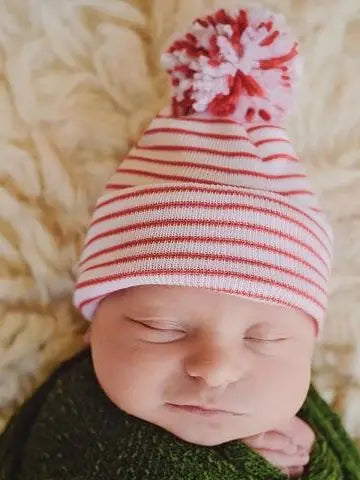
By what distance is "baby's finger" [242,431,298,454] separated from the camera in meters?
1.02

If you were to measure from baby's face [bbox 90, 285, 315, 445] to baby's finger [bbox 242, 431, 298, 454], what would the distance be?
0.10 feet

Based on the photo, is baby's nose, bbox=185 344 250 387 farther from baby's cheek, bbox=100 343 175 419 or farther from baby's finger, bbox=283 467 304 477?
baby's finger, bbox=283 467 304 477

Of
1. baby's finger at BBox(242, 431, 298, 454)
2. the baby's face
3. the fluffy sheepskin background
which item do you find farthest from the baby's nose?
the fluffy sheepskin background

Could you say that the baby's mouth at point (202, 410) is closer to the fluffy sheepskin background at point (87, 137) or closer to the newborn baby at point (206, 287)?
the newborn baby at point (206, 287)

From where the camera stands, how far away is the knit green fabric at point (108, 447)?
38.7 inches

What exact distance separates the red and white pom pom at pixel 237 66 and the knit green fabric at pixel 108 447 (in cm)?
32

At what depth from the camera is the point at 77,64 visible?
1.21m

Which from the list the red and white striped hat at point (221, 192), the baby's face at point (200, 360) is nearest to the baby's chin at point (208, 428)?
the baby's face at point (200, 360)

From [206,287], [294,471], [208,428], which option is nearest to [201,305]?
[206,287]

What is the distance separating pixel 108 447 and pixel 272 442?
0.17 m

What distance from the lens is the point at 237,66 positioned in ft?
3.39

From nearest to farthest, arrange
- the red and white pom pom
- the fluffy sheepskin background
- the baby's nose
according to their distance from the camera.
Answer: the baby's nose
the red and white pom pom
the fluffy sheepskin background

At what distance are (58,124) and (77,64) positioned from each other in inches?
3.2

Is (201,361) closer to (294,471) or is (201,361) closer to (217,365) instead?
(217,365)
